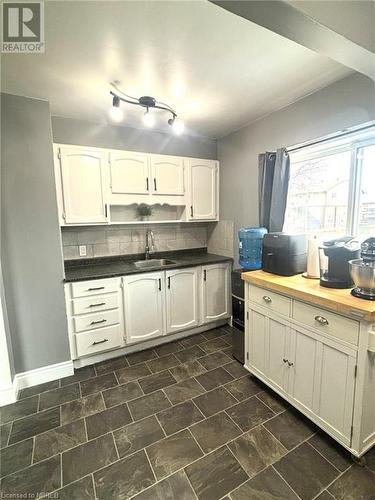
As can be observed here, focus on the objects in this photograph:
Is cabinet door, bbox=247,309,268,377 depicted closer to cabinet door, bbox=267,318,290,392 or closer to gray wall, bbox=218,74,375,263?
cabinet door, bbox=267,318,290,392

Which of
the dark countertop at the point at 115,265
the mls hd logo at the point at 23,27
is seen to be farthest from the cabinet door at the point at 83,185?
the mls hd logo at the point at 23,27

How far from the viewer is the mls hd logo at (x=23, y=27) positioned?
3.78 feet

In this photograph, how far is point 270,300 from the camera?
178cm

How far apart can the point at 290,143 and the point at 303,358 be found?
6.03 ft

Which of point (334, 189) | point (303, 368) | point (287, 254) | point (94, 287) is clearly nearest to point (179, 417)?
A: point (303, 368)

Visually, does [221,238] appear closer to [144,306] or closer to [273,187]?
[273,187]

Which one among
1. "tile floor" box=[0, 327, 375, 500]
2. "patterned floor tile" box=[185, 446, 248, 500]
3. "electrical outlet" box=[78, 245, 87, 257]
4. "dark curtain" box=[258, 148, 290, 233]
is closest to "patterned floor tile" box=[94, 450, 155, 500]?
"tile floor" box=[0, 327, 375, 500]

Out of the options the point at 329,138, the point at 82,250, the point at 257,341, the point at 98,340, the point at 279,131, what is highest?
the point at 279,131

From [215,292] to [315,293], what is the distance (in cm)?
157

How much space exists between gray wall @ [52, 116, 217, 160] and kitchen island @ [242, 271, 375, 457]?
75.1 inches

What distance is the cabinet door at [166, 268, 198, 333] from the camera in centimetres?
263

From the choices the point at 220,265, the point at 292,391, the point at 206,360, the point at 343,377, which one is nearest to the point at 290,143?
the point at 220,265

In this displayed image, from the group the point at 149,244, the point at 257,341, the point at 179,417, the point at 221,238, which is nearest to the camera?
the point at 179,417

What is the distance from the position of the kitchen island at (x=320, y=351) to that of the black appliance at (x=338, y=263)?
0.07 metres
